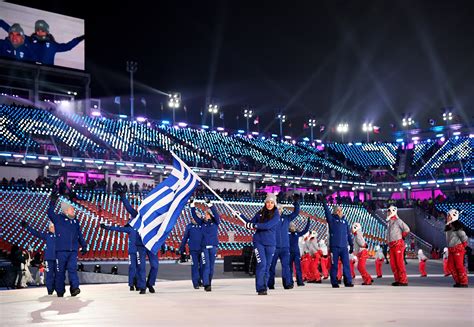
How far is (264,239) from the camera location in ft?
44.8

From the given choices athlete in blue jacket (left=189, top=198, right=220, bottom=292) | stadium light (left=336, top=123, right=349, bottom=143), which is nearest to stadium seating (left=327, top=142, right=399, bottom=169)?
stadium light (left=336, top=123, right=349, bottom=143)

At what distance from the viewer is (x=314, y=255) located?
20266mm

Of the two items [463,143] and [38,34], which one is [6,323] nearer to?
[38,34]

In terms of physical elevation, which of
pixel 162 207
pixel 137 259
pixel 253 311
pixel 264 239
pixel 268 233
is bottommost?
pixel 253 311

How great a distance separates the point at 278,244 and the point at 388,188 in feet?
188

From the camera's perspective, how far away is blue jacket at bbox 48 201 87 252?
1426 cm

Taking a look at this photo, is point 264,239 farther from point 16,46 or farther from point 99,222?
point 16,46

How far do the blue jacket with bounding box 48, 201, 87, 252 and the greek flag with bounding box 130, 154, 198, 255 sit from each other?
1.21 meters

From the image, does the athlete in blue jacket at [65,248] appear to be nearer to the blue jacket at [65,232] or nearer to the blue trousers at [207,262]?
the blue jacket at [65,232]

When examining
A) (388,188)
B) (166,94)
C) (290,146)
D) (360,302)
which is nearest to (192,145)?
(166,94)

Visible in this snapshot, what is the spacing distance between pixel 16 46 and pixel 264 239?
52.2 meters

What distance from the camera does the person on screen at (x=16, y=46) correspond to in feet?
196

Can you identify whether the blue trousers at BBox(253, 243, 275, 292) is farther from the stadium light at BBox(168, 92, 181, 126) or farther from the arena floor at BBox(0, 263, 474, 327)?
the stadium light at BBox(168, 92, 181, 126)

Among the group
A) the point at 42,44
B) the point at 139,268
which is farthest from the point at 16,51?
the point at 139,268
